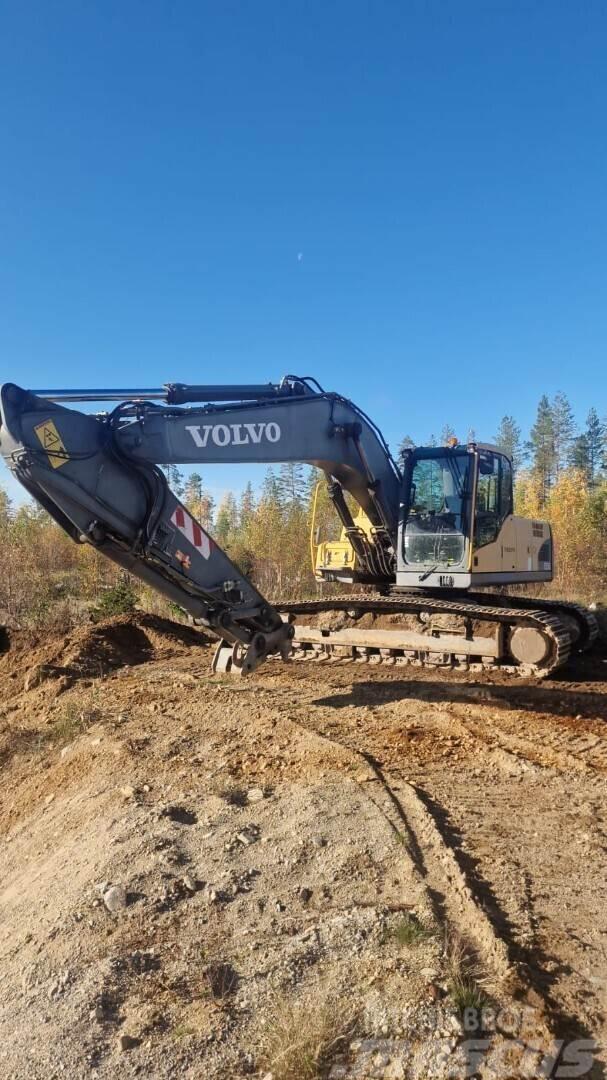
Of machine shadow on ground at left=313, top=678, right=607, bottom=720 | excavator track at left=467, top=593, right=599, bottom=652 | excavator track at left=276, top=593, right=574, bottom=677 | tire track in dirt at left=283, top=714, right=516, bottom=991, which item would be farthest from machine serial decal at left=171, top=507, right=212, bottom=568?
excavator track at left=467, top=593, right=599, bottom=652

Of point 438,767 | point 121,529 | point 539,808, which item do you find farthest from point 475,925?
point 121,529

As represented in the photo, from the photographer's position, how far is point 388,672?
10102 mm

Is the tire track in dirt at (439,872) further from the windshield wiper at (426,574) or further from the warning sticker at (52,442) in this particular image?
the windshield wiper at (426,574)

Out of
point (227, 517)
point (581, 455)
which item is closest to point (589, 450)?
point (581, 455)

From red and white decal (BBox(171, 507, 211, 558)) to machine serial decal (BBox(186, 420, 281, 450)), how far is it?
0.70m

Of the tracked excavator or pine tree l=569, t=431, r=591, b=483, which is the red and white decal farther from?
pine tree l=569, t=431, r=591, b=483

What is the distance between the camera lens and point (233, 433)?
23.3 feet

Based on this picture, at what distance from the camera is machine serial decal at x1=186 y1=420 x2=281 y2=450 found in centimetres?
682

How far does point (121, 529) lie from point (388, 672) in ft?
16.7

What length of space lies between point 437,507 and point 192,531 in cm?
376

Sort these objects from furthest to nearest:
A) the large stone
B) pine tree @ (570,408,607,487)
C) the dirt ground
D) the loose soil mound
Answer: pine tree @ (570,408,607,487), the loose soil mound, the large stone, the dirt ground

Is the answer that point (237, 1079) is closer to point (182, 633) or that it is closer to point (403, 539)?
point (403, 539)

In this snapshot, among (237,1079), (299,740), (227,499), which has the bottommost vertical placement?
(237,1079)

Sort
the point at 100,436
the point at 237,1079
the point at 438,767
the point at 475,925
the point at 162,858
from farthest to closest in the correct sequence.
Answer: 1. the point at 100,436
2. the point at 438,767
3. the point at 162,858
4. the point at 475,925
5. the point at 237,1079
